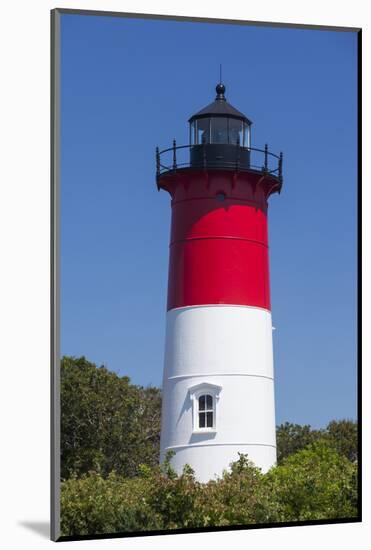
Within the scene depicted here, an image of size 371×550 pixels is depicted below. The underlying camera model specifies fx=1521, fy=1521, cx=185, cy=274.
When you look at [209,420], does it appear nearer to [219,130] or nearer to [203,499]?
[203,499]

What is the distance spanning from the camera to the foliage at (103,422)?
21.2 m

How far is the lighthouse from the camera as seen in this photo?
58.8 feet

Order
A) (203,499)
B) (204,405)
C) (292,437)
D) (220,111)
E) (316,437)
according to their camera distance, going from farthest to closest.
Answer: (316,437) → (292,437) → (220,111) → (204,405) → (203,499)

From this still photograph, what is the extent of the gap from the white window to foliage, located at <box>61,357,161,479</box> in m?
2.76

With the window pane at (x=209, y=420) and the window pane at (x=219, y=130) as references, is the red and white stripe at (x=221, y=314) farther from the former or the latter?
the window pane at (x=219, y=130)

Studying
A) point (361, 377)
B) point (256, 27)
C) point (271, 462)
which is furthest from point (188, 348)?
point (256, 27)

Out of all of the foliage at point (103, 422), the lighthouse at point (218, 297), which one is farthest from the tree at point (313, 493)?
the foliage at point (103, 422)

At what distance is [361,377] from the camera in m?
15.9

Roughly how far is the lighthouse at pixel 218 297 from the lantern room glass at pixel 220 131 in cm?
1

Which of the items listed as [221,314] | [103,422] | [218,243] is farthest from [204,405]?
[103,422]

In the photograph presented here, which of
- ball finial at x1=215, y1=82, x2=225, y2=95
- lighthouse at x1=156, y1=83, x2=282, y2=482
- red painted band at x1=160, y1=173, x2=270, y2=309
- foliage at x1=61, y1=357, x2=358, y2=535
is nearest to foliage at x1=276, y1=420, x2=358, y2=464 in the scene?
foliage at x1=61, y1=357, x2=358, y2=535

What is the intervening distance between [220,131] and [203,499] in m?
5.00

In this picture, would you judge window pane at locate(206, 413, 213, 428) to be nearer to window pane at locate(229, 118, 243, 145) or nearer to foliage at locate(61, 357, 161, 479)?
foliage at locate(61, 357, 161, 479)

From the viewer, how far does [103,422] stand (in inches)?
896
